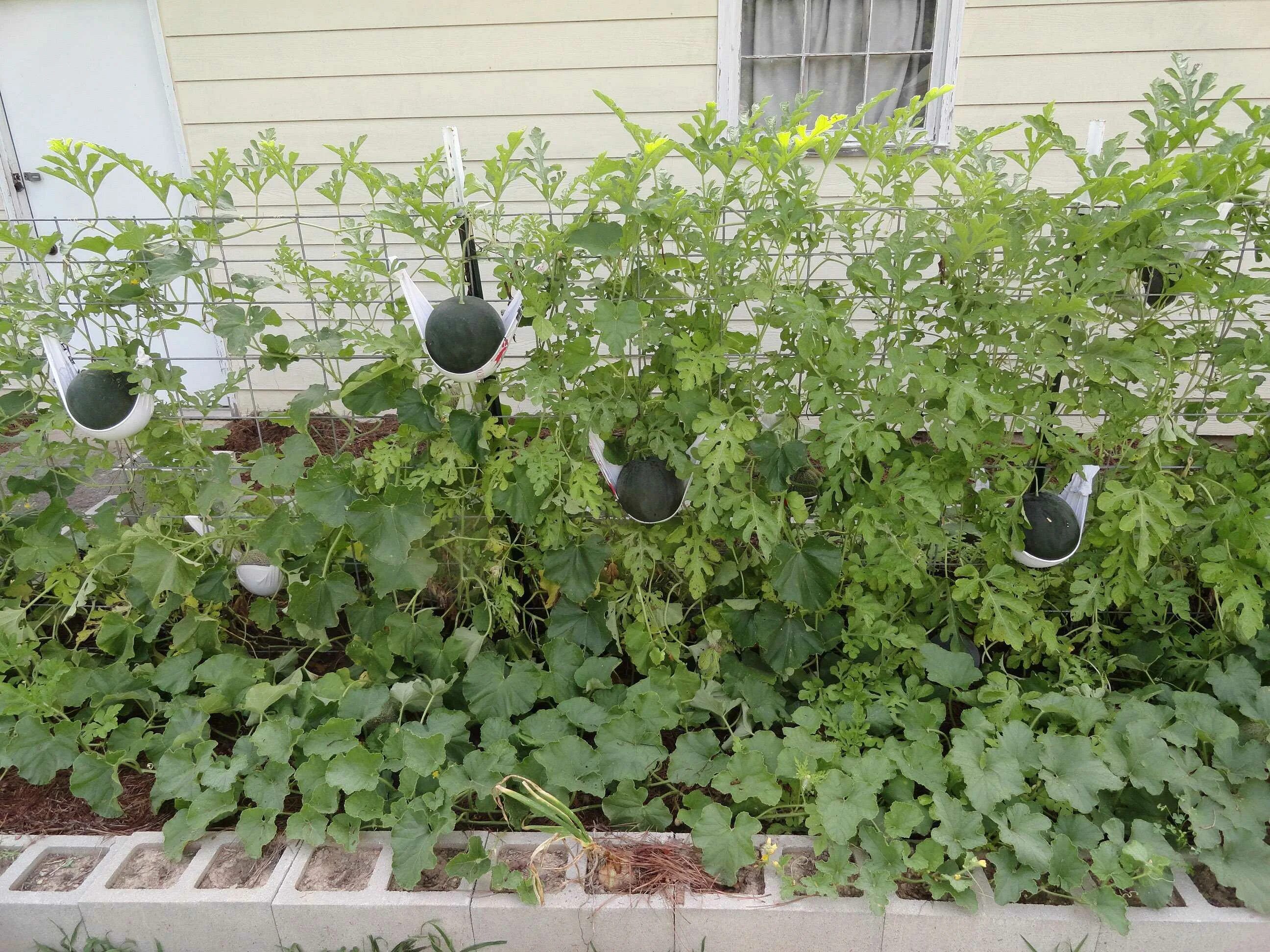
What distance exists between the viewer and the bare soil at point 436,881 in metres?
1.77

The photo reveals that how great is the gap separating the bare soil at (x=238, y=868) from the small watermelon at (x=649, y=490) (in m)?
1.16

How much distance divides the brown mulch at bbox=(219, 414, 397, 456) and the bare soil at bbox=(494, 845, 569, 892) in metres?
1.07

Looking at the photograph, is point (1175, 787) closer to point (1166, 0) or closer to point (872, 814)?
point (872, 814)

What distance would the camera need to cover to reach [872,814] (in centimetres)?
174

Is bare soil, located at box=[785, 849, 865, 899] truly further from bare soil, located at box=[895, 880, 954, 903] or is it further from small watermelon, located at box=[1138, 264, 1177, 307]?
small watermelon, located at box=[1138, 264, 1177, 307]

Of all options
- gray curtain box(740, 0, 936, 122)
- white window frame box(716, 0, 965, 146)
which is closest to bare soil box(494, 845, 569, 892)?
white window frame box(716, 0, 965, 146)

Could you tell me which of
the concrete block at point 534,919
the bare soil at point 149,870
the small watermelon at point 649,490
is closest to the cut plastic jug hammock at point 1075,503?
the small watermelon at point 649,490

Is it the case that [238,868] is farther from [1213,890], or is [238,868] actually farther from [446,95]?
[446,95]

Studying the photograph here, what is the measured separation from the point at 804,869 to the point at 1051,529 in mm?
1019

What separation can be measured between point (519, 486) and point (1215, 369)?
1890 millimetres

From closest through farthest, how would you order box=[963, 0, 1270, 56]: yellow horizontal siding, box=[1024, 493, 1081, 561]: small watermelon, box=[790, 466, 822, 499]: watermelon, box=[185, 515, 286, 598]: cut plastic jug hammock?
1. box=[1024, 493, 1081, 561]: small watermelon
2. box=[790, 466, 822, 499]: watermelon
3. box=[185, 515, 286, 598]: cut plastic jug hammock
4. box=[963, 0, 1270, 56]: yellow horizontal siding

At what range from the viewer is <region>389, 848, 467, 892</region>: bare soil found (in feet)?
5.80

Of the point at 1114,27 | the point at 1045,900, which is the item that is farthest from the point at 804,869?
the point at 1114,27

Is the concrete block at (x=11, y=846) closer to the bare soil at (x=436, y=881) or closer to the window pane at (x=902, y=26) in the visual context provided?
the bare soil at (x=436, y=881)
